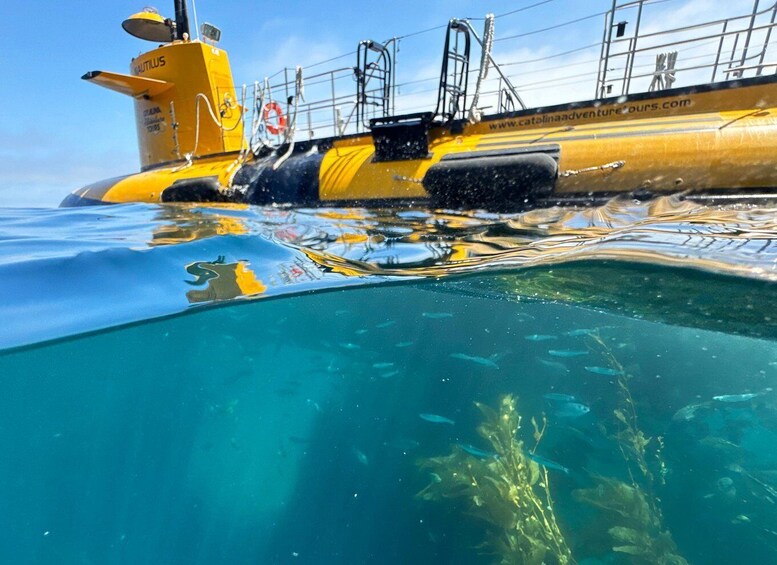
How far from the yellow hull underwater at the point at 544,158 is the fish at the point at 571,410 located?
2.40m

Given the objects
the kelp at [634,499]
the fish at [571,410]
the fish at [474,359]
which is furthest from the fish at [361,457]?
the fish at [571,410]

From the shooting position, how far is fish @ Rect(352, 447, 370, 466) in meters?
4.07

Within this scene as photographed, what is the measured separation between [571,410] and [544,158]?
303 cm

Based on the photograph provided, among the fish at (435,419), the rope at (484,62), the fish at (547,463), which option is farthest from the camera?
the rope at (484,62)

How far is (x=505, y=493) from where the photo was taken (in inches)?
129

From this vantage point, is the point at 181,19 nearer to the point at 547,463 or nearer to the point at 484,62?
the point at 484,62

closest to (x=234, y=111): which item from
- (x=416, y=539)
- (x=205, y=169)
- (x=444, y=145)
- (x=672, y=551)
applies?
(x=205, y=169)

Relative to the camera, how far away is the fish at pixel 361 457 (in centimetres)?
407

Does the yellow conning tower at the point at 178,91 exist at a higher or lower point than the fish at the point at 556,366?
higher

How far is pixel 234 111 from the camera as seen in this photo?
12.0 meters

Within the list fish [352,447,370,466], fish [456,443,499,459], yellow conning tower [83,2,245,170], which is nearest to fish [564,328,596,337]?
fish [456,443,499,459]

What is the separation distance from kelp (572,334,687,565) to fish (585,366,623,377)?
0.32 metres

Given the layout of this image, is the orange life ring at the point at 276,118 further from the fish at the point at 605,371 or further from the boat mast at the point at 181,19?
the fish at the point at 605,371

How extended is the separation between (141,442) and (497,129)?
6351 millimetres
